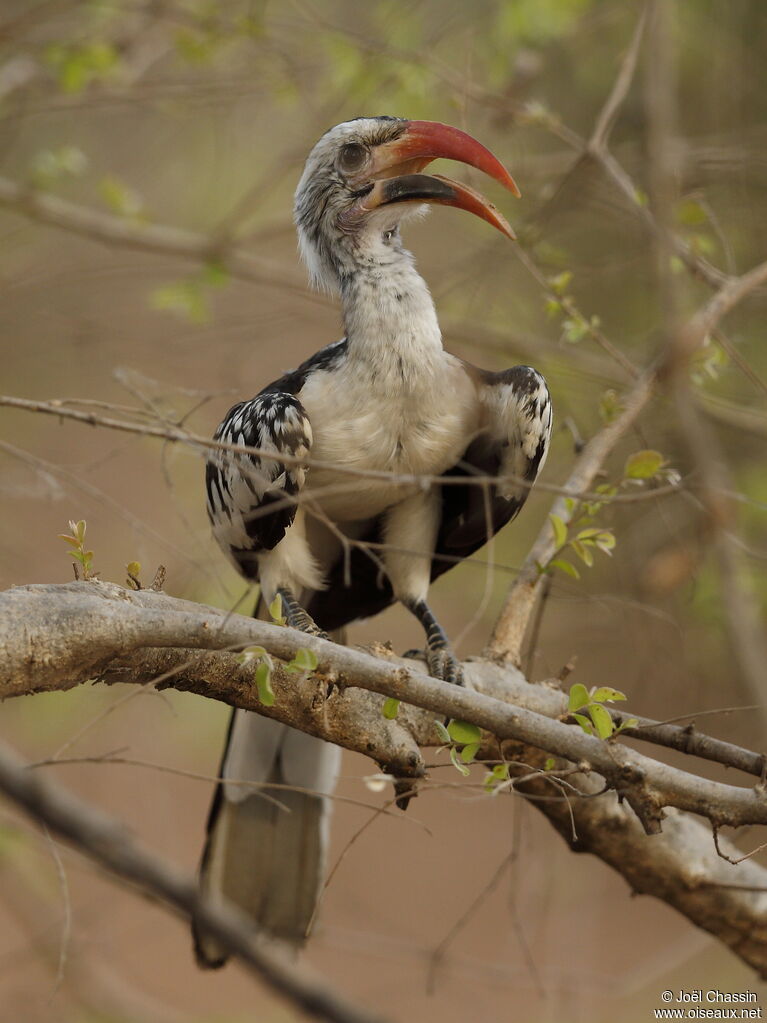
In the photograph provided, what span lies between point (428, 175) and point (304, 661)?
1747mm

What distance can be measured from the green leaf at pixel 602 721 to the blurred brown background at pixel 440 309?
1.49 feet

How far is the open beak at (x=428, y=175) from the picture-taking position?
2.96m

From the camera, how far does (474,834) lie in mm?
8719

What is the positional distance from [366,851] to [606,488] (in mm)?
6527

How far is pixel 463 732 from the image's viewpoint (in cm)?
209

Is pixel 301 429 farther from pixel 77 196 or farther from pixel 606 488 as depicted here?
pixel 77 196

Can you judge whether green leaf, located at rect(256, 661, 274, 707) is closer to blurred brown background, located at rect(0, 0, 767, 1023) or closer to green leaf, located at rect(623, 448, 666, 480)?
blurred brown background, located at rect(0, 0, 767, 1023)

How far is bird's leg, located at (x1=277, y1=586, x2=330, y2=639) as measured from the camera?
284 cm

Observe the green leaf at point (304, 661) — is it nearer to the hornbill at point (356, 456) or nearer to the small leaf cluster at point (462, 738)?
the small leaf cluster at point (462, 738)

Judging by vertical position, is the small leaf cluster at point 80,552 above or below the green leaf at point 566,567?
below

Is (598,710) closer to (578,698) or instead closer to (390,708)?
(578,698)

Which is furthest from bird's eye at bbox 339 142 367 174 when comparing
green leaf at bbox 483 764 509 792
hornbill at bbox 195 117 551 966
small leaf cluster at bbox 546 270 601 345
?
green leaf at bbox 483 764 509 792

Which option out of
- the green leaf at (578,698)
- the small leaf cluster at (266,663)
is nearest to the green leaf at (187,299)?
the small leaf cluster at (266,663)

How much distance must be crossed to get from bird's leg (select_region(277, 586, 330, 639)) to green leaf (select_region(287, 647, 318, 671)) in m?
0.88
